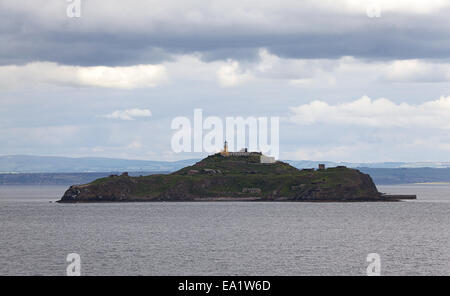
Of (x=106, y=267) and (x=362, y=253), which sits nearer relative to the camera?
(x=106, y=267)

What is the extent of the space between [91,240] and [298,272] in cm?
5924

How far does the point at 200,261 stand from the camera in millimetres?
107500

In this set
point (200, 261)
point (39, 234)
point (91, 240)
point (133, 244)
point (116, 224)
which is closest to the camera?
point (200, 261)

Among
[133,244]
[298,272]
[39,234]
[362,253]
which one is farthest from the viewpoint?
[39,234]

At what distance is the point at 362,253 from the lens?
120 meters

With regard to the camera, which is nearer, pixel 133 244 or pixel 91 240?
pixel 133 244
